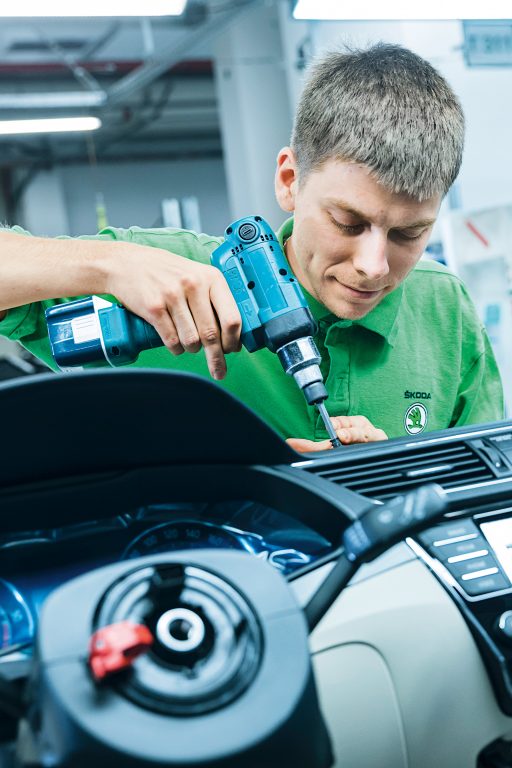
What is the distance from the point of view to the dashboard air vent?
575mm

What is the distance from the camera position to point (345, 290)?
940 mm

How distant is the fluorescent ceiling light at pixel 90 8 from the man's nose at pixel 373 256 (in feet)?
6.19

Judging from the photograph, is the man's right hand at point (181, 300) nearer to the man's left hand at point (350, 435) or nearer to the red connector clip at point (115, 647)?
the man's left hand at point (350, 435)

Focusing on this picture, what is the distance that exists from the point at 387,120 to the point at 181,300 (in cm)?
30

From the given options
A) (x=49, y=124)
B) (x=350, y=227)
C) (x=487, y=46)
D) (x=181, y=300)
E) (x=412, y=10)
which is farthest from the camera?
(x=49, y=124)

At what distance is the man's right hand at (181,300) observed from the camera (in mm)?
779

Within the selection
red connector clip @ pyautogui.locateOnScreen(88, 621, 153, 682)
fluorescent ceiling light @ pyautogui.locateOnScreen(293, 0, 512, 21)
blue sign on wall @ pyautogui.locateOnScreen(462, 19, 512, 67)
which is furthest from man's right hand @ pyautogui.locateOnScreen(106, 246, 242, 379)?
blue sign on wall @ pyautogui.locateOnScreen(462, 19, 512, 67)

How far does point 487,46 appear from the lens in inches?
138

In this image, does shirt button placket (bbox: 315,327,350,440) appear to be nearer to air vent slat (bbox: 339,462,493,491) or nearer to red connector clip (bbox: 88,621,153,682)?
air vent slat (bbox: 339,462,493,491)

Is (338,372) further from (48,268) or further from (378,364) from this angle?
(48,268)

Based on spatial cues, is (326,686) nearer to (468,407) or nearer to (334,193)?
(334,193)

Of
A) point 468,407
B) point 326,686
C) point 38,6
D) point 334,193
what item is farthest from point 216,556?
point 38,6

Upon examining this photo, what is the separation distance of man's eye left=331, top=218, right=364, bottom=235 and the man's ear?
0.14m

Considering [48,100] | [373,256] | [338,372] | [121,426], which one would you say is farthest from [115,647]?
[48,100]
